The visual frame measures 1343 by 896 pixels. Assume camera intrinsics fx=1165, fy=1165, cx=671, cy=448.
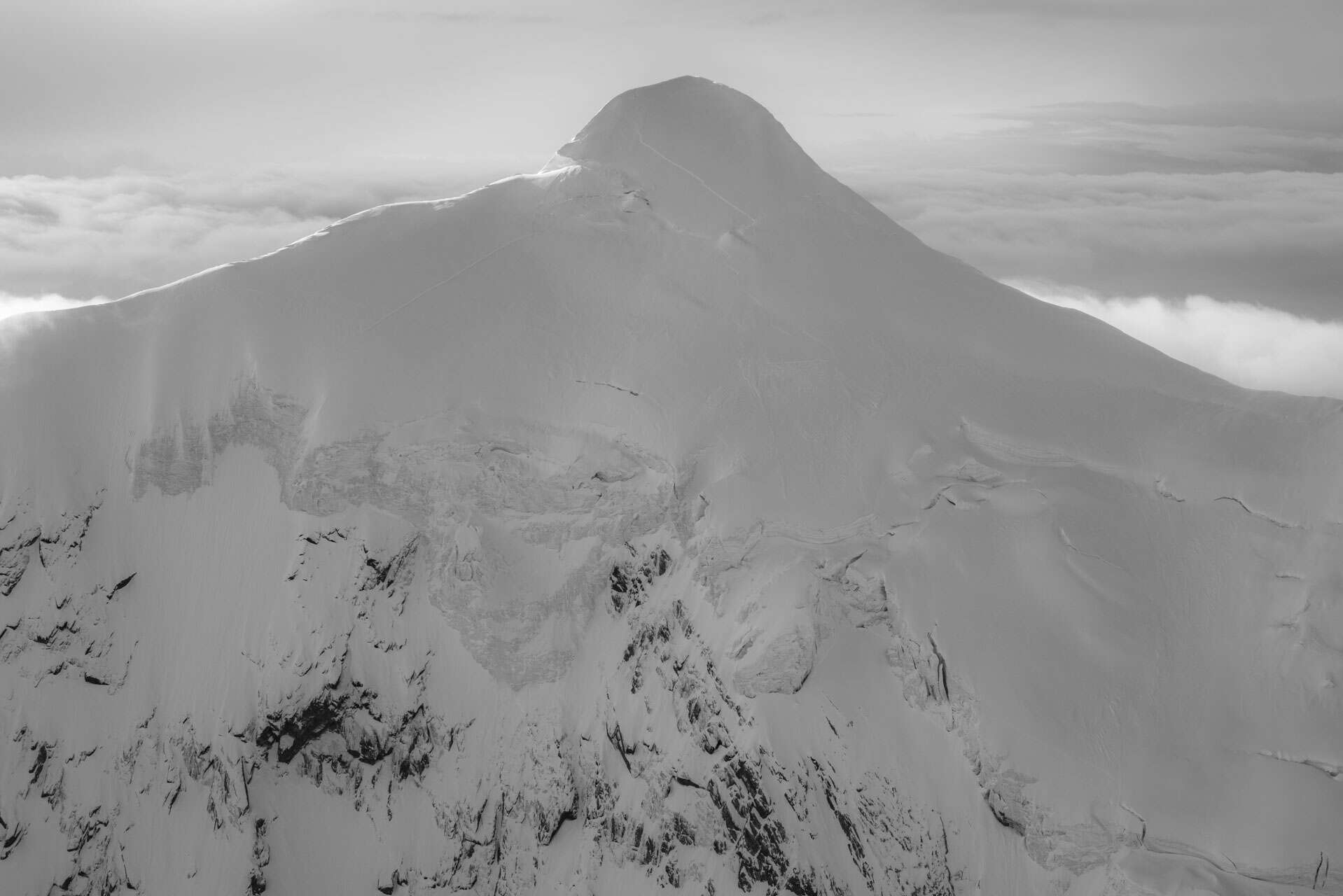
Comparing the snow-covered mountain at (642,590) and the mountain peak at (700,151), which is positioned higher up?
the mountain peak at (700,151)

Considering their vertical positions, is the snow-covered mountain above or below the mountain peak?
below

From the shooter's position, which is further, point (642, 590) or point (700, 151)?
point (700, 151)

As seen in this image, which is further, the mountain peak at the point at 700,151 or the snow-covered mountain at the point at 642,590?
the mountain peak at the point at 700,151

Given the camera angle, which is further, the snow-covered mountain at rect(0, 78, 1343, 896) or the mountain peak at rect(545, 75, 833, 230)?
the mountain peak at rect(545, 75, 833, 230)

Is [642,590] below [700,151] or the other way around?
below
